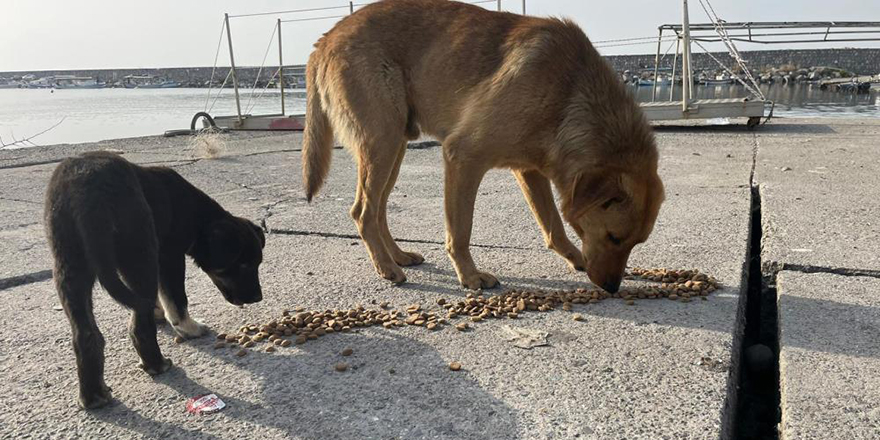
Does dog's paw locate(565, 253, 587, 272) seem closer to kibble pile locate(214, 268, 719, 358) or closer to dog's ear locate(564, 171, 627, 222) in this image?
kibble pile locate(214, 268, 719, 358)

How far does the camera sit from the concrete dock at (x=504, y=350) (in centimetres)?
204

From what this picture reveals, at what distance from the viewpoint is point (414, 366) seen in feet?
8.09

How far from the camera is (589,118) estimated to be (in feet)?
10.7

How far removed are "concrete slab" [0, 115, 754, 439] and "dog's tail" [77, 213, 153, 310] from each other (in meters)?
0.41

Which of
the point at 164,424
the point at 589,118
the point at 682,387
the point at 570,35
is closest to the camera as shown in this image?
the point at 164,424

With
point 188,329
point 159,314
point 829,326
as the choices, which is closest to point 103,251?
point 188,329

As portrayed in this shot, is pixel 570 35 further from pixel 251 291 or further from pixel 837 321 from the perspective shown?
pixel 251 291

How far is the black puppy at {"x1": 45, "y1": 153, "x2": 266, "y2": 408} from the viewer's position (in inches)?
83.1

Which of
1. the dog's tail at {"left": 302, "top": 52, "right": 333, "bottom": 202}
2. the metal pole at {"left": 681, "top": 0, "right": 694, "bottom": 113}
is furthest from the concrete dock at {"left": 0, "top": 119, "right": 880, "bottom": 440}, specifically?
the metal pole at {"left": 681, "top": 0, "right": 694, "bottom": 113}

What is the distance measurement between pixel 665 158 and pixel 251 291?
6432 millimetres

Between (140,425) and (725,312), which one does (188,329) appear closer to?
(140,425)

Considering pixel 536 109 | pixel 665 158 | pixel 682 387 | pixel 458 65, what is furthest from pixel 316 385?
pixel 665 158

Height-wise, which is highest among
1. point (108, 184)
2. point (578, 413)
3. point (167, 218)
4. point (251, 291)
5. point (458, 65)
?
point (458, 65)

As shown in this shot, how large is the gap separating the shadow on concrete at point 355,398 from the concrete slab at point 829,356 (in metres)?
0.96
